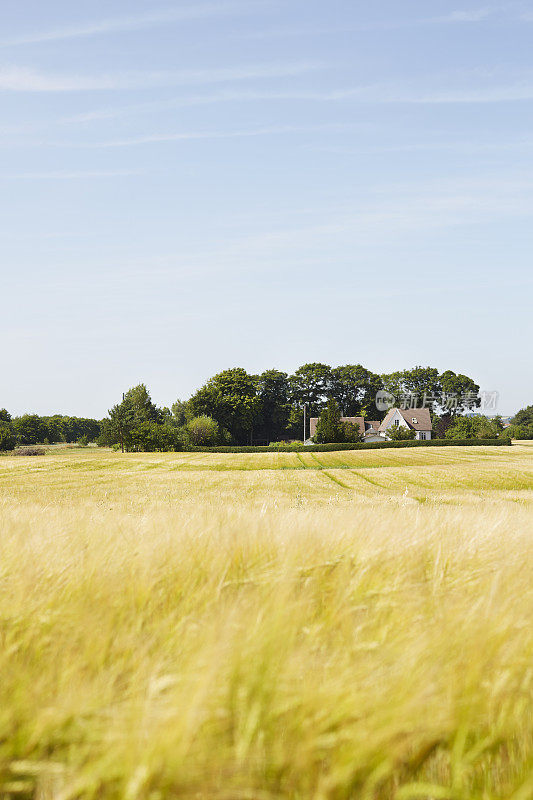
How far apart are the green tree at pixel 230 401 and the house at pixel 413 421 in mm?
20112

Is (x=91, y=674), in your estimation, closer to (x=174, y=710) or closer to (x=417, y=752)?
(x=174, y=710)

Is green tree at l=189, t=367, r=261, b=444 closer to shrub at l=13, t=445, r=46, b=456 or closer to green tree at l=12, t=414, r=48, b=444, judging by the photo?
green tree at l=12, t=414, r=48, b=444

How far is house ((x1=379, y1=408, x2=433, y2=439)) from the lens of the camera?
89.2 m

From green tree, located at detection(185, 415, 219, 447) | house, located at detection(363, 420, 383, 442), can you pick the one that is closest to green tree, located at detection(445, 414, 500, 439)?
house, located at detection(363, 420, 383, 442)

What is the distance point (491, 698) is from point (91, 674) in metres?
1.11

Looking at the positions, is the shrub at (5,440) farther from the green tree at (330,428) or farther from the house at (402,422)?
the house at (402,422)

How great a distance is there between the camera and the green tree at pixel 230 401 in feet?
268

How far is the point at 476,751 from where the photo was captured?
159cm

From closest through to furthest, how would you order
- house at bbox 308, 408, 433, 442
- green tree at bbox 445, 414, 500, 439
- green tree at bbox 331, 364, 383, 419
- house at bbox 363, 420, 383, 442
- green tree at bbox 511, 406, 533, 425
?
green tree at bbox 445, 414, 500, 439, house at bbox 363, 420, 383, 442, house at bbox 308, 408, 433, 442, green tree at bbox 331, 364, 383, 419, green tree at bbox 511, 406, 533, 425

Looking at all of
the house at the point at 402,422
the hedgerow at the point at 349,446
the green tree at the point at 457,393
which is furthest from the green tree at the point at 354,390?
the hedgerow at the point at 349,446

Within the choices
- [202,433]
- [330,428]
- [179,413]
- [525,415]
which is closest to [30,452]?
[202,433]

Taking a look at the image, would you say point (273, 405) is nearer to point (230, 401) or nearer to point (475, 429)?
point (230, 401)

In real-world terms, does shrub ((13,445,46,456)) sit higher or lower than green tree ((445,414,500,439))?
lower

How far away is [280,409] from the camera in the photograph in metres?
96.4
